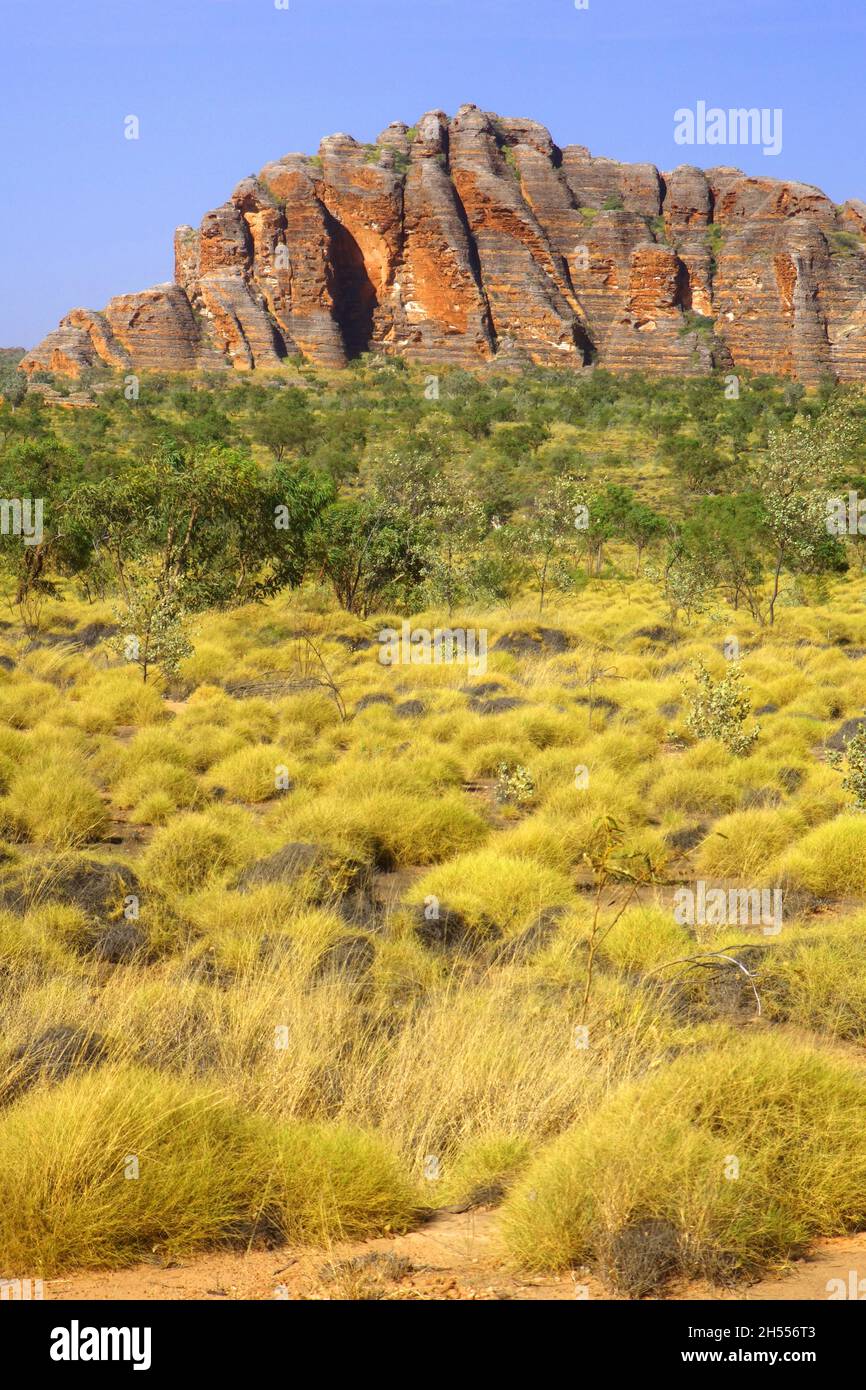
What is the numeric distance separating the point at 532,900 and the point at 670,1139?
379 cm

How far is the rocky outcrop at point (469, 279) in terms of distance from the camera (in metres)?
91.4

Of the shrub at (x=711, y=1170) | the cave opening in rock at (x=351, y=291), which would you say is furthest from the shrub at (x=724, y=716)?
the cave opening in rock at (x=351, y=291)

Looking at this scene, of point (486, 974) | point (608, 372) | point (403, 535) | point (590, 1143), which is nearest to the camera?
point (590, 1143)

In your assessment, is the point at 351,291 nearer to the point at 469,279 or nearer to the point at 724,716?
the point at 469,279

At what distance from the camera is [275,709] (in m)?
13.7

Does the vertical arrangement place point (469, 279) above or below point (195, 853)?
above

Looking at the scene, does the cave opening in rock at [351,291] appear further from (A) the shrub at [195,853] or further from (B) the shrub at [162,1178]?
(B) the shrub at [162,1178]

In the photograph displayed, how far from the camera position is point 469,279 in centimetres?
9656

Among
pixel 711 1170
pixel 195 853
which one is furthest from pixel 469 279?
pixel 711 1170

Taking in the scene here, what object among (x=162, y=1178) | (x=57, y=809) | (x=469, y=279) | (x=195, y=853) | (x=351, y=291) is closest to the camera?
(x=162, y=1178)

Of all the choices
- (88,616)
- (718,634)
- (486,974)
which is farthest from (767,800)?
(88,616)

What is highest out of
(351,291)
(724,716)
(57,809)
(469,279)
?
(469,279)

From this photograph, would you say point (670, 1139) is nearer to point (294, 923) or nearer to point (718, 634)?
point (294, 923)

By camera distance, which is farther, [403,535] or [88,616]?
[403,535]
